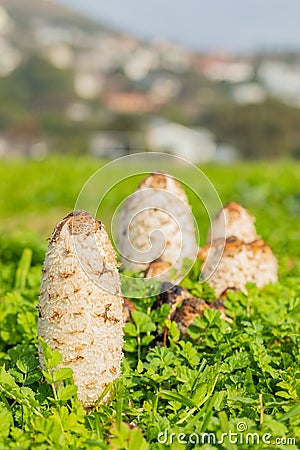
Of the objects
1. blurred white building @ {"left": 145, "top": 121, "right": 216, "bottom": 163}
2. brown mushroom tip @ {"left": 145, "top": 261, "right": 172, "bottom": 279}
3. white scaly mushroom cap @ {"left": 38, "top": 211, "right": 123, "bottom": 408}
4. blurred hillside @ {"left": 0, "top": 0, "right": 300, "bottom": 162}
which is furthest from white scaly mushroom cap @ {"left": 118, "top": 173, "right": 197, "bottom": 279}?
blurred white building @ {"left": 145, "top": 121, "right": 216, "bottom": 163}

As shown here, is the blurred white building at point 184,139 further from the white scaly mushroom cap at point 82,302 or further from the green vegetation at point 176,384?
the white scaly mushroom cap at point 82,302

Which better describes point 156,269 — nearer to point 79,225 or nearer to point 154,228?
point 154,228

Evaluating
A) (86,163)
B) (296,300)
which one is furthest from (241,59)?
(296,300)

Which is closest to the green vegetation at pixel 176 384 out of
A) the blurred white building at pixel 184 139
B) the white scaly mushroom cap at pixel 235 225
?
the white scaly mushroom cap at pixel 235 225

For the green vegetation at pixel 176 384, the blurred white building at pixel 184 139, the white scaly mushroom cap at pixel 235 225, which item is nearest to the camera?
the green vegetation at pixel 176 384

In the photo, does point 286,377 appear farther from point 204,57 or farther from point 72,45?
point 72,45

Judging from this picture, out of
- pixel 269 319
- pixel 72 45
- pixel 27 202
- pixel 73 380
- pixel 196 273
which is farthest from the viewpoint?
pixel 72 45
